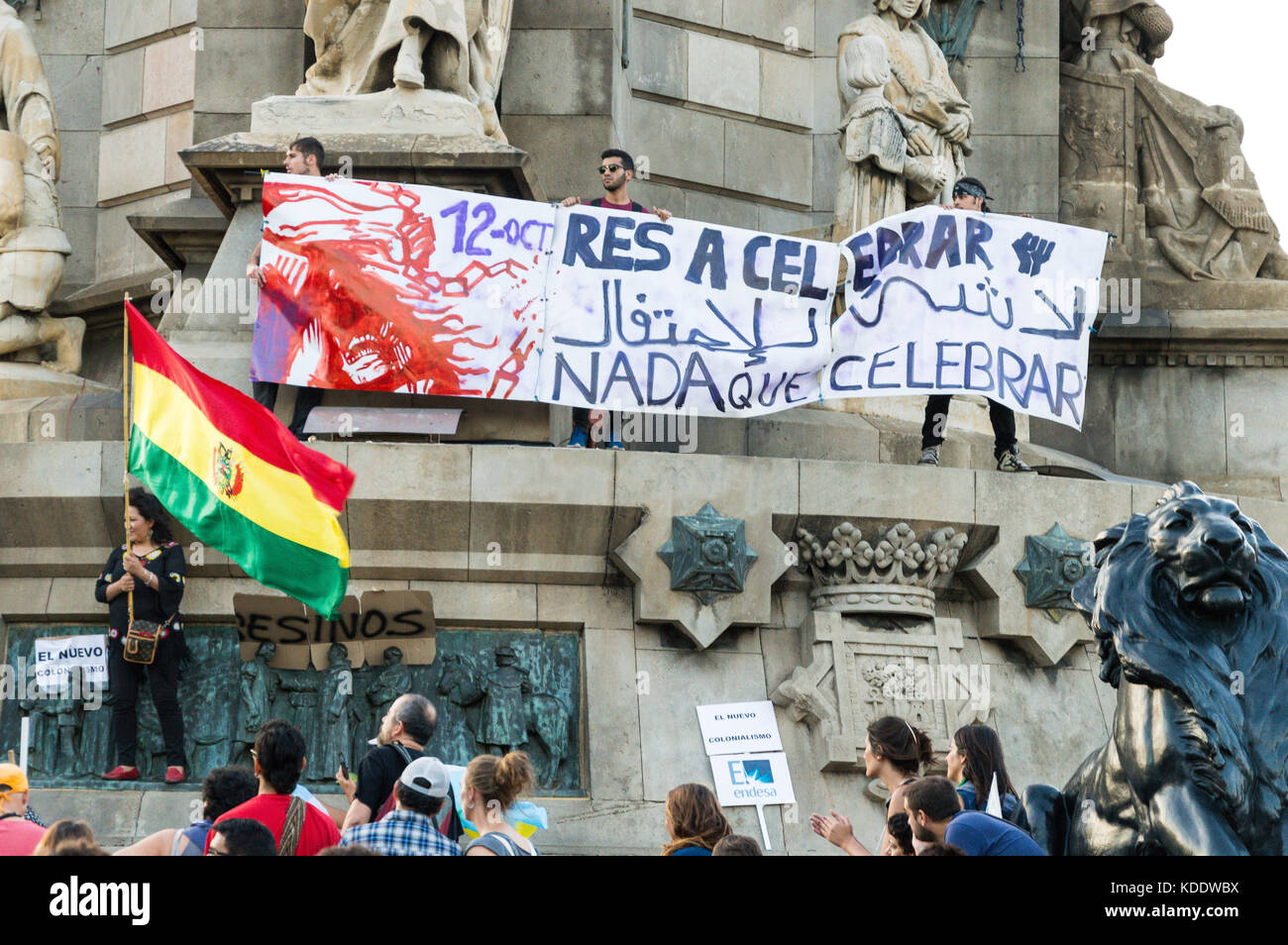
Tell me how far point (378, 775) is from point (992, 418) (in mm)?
6517

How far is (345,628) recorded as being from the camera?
12117mm

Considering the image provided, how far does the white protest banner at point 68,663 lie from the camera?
12141 millimetres

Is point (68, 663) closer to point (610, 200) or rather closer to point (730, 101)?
point (610, 200)

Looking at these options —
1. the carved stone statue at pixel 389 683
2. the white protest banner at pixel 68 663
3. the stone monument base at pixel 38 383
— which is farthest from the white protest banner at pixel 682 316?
the stone monument base at pixel 38 383

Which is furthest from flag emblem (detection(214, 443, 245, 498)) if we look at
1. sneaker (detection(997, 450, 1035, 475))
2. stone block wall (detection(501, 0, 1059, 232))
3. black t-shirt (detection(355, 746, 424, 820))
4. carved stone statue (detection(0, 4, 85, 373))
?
stone block wall (detection(501, 0, 1059, 232))

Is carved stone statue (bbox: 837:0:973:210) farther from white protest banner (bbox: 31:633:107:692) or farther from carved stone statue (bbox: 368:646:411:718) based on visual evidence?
white protest banner (bbox: 31:633:107:692)

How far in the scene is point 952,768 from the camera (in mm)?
8727

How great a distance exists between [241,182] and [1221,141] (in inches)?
368

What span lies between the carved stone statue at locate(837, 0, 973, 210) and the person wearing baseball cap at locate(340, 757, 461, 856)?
32.6 feet

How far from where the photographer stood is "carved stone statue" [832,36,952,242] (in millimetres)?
16156

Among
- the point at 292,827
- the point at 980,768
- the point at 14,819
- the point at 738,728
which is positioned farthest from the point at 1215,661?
the point at 738,728

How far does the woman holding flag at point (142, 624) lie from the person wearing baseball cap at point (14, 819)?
10.7ft
